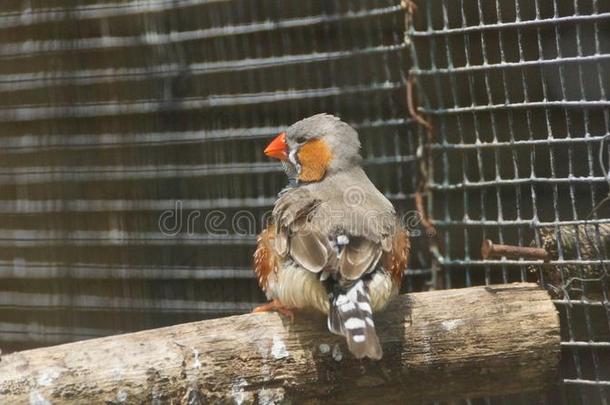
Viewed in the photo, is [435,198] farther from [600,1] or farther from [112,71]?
[112,71]

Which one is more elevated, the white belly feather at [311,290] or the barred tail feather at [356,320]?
the white belly feather at [311,290]

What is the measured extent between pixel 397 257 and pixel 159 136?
192cm

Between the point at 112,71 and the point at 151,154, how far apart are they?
56 cm

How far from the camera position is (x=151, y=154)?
→ 468 centimetres

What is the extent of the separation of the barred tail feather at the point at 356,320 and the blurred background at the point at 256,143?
124 centimetres

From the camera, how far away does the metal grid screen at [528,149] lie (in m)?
3.72

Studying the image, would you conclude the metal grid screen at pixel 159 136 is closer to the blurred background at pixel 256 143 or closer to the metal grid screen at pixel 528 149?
the blurred background at pixel 256 143

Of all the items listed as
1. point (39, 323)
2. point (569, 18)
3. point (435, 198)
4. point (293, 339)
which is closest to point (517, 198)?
point (435, 198)

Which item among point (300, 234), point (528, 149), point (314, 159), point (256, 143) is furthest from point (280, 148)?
point (528, 149)

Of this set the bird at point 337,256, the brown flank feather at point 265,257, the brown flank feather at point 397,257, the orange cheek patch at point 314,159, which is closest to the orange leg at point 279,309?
the bird at point 337,256

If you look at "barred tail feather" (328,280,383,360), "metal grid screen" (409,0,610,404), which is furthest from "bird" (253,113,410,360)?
"metal grid screen" (409,0,610,404)

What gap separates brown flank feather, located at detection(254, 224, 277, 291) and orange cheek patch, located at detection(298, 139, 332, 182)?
1.75 ft

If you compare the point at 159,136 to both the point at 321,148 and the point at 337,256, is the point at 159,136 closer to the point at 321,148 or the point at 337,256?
the point at 321,148

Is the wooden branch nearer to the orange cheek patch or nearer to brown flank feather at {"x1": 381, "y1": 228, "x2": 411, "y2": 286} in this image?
brown flank feather at {"x1": 381, "y1": 228, "x2": 411, "y2": 286}
